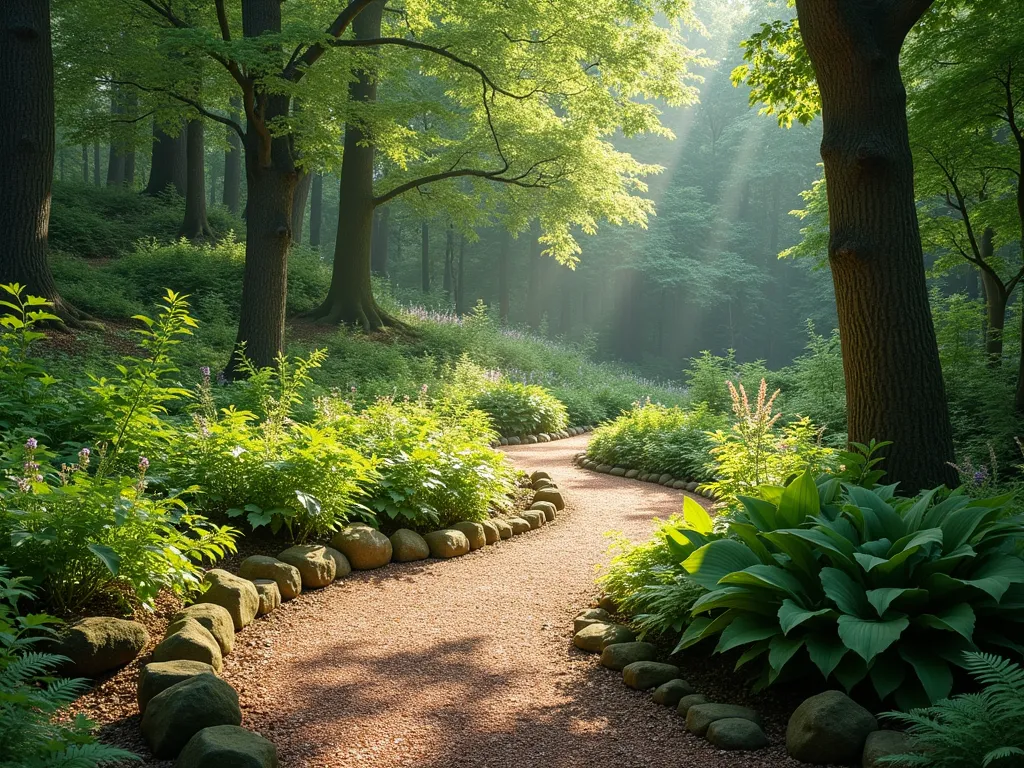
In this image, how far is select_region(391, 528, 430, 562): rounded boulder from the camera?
17.6 feet

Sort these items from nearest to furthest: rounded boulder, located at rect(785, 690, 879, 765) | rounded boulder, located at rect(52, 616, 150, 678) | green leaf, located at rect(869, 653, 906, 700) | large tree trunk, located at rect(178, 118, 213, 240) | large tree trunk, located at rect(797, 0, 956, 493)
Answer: rounded boulder, located at rect(785, 690, 879, 765) → green leaf, located at rect(869, 653, 906, 700) → rounded boulder, located at rect(52, 616, 150, 678) → large tree trunk, located at rect(797, 0, 956, 493) → large tree trunk, located at rect(178, 118, 213, 240)

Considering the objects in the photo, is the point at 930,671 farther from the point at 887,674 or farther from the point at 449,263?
the point at 449,263

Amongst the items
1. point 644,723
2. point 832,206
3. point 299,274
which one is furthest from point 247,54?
point 299,274

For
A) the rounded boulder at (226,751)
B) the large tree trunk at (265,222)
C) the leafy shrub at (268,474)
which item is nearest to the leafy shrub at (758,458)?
the leafy shrub at (268,474)

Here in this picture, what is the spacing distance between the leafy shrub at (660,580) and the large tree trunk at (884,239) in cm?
162

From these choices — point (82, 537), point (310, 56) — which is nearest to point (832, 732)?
point (82, 537)

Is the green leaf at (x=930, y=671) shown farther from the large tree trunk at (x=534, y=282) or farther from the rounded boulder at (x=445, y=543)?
the large tree trunk at (x=534, y=282)

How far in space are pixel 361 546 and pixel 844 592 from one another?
10.4 feet

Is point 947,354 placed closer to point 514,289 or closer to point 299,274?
point 299,274

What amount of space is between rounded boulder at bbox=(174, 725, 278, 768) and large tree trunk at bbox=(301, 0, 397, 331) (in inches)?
512

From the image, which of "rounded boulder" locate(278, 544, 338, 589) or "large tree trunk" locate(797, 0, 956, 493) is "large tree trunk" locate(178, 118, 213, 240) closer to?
"rounded boulder" locate(278, 544, 338, 589)

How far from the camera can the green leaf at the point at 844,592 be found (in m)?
2.88

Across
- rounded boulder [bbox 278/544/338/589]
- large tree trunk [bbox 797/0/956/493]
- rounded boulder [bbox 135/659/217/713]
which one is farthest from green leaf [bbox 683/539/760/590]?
rounded boulder [bbox 278/544/338/589]

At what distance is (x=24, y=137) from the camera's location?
8.93 meters
